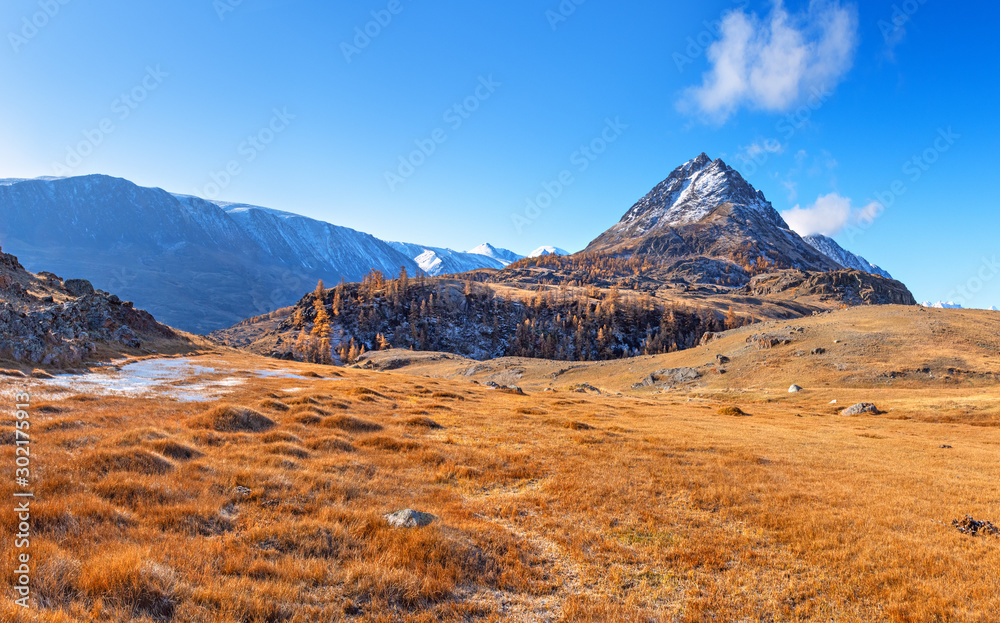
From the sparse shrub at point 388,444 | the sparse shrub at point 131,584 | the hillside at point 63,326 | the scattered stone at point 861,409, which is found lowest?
the scattered stone at point 861,409

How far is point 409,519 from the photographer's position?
11.2 m

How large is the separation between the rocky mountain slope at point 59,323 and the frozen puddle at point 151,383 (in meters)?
4.41

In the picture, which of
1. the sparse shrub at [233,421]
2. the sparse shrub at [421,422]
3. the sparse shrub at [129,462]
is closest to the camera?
the sparse shrub at [129,462]

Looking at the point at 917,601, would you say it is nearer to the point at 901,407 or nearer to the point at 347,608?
the point at 347,608

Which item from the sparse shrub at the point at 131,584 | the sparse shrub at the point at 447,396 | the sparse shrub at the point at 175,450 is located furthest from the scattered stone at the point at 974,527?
the sparse shrub at the point at 447,396

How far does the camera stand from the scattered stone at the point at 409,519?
36.2ft

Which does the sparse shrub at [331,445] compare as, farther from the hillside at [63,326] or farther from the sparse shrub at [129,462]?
the hillside at [63,326]

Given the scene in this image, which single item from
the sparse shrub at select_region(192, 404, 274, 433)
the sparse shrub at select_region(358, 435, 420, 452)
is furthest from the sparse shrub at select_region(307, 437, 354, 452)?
the sparse shrub at select_region(192, 404, 274, 433)

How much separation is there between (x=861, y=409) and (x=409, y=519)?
178ft

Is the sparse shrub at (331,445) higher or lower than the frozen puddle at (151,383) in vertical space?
lower

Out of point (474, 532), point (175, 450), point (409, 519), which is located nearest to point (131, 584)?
point (409, 519)

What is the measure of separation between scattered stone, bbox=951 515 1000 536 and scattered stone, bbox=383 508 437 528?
17.0 meters

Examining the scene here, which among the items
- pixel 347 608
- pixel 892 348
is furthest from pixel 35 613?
pixel 892 348

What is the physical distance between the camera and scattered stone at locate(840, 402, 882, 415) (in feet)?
147
